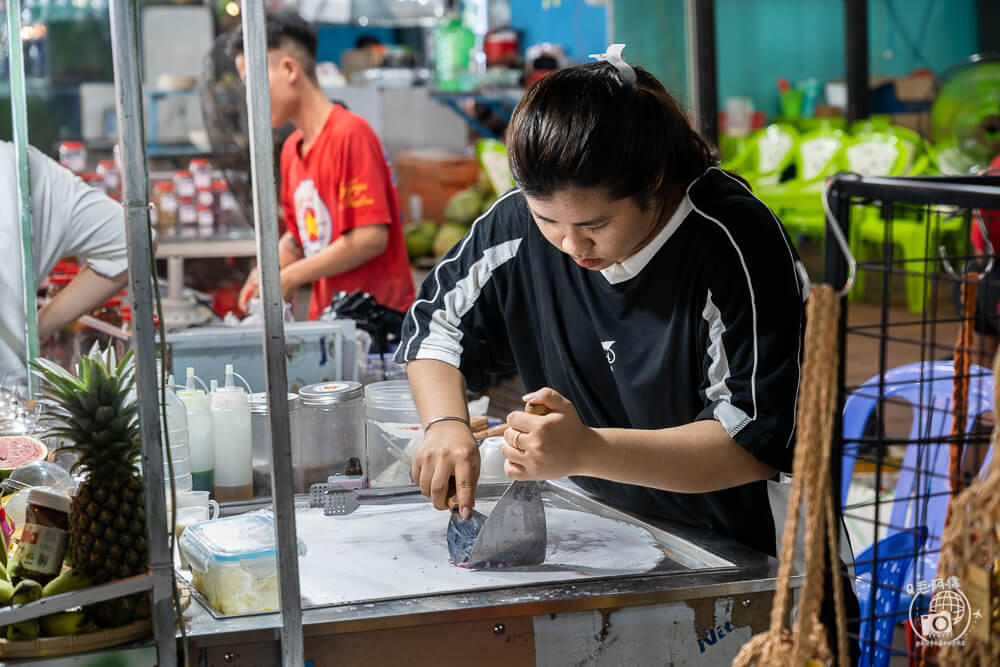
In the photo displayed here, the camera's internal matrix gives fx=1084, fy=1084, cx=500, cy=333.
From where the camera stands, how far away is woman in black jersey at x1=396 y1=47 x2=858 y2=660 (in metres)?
1.43

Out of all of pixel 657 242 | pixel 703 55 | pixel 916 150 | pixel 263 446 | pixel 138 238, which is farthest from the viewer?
pixel 916 150

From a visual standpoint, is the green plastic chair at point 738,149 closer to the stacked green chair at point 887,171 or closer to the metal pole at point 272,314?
the stacked green chair at point 887,171

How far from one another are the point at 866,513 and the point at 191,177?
3.04 meters

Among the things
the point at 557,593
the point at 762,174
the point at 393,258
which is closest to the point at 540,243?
the point at 557,593

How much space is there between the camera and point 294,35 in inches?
124

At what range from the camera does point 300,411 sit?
1.87 metres

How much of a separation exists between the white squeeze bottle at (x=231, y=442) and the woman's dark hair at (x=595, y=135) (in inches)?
24.8

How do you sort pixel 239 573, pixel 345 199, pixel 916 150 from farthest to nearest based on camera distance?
1. pixel 916 150
2. pixel 345 199
3. pixel 239 573

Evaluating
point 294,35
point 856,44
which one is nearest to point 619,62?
point 294,35

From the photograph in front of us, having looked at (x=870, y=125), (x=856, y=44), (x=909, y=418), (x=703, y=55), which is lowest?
(x=909, y=418)

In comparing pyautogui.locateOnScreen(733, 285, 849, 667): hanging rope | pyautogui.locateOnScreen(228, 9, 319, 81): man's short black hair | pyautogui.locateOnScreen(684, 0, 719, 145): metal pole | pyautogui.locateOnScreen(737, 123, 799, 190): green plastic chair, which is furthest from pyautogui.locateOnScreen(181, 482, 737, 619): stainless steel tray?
pyautogui.locateOnScreen(737, 123, 799, 190): green plastic chair

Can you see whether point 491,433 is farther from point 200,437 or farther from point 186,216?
point 186,216

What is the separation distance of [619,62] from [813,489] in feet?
2.82

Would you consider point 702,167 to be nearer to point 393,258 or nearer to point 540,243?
point 540,243
